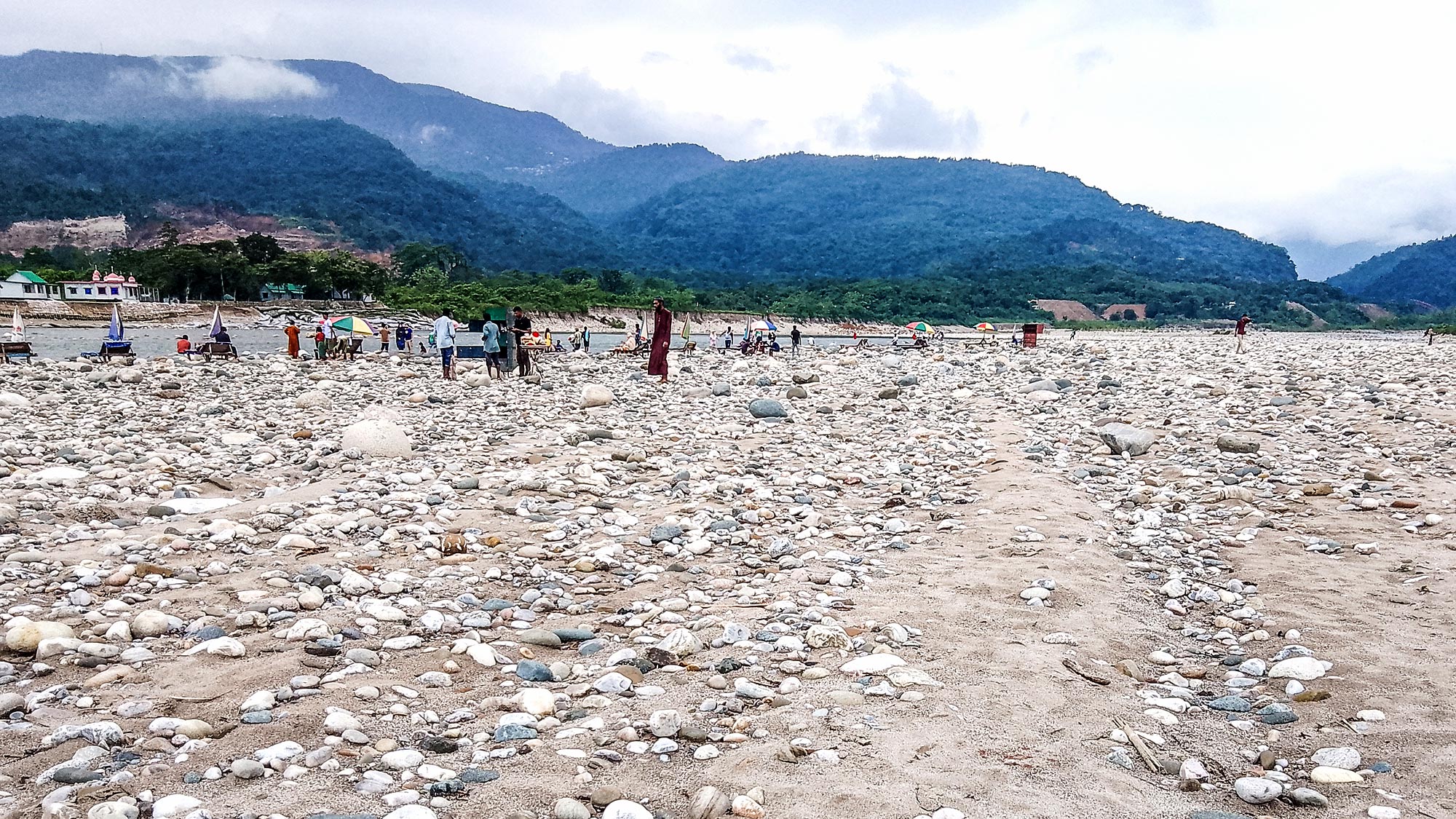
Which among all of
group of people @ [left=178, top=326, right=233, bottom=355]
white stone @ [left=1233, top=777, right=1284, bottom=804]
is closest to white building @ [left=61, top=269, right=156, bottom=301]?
group of people @ [left=178, top=326, right=233, bottom=355]

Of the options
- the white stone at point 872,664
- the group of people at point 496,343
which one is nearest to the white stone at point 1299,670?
the white stone at point 872,664

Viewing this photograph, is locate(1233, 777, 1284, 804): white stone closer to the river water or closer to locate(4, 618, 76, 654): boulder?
locate(4, 618, 76, 654): boulder

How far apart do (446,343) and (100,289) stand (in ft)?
263

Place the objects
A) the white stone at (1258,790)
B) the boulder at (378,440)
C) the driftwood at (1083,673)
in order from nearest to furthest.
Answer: the white stone at (1258,790)
the driftwood at (1083,673)
the boulder at (378,440)

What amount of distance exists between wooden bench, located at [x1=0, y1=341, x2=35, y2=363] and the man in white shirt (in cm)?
1315

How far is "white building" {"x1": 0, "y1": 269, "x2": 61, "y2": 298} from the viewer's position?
75188 mm

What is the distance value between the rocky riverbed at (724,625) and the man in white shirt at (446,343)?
8.50 meters

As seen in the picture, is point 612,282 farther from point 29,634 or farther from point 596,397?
point 29,634

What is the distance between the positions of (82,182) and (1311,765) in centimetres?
23686

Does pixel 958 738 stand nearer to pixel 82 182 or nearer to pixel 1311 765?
pixel 1311 765

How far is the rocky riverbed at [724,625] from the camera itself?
3.11 meters

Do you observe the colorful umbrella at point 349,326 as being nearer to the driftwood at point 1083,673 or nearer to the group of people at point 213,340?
the group of people at point 213,340

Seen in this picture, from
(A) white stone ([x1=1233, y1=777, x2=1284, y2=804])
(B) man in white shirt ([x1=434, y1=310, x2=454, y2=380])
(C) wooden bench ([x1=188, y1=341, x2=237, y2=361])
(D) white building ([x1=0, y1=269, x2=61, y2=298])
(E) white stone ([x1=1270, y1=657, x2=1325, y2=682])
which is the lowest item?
(A) white stone ([x1=1233, y1=777, x2=1284, y2=804])

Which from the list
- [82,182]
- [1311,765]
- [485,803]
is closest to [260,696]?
[485,803]
